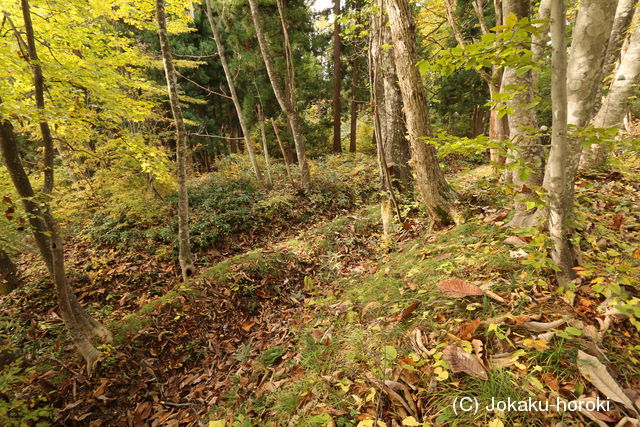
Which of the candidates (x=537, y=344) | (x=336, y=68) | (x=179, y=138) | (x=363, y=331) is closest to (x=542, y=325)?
(x=537, y=344)

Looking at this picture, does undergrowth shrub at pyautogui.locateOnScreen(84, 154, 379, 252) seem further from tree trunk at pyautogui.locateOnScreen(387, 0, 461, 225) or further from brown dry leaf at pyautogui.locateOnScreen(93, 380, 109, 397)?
tree trunk at pyautogui.locateOnScreen(387, 0, 461, 225)

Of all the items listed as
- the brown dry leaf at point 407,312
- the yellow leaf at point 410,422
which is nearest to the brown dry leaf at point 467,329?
the brown dry leaf at point 407,312

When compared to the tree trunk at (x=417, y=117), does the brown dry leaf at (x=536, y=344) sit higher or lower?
lower

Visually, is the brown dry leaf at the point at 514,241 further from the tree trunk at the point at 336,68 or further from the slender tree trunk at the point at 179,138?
the tree trunk at the point at 336,68

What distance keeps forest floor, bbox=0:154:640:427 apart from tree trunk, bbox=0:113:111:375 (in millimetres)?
248

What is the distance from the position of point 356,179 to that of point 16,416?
10.3m

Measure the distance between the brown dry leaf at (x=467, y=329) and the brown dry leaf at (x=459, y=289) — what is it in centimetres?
30

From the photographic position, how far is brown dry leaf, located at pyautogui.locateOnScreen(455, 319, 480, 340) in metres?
2.13

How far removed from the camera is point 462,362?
1.94m

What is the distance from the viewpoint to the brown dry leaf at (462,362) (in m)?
1.83

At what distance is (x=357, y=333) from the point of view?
292 cm

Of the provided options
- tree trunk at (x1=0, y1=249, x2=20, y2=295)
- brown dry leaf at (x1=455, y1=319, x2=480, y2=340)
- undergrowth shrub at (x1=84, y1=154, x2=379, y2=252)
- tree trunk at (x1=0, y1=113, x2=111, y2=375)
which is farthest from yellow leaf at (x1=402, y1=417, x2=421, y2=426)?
tree trunk at (x1=0, y1=249, x2=20, y2=295)

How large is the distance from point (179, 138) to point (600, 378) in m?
6.43

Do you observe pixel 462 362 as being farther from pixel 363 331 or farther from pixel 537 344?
pixel 363 331
